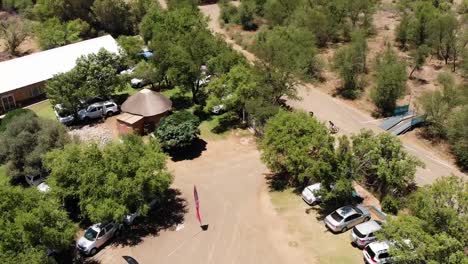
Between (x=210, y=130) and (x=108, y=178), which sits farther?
(x=210, y=130)

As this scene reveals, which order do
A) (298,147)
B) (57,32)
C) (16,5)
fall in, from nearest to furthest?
(298,147)
(57,32)
(16,5)

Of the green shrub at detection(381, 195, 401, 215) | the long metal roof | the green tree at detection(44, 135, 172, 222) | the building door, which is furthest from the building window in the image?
the green shrub at detection(381, 195, 401, 215)

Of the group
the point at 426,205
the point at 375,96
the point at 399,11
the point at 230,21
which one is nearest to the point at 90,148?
the point at 426,205

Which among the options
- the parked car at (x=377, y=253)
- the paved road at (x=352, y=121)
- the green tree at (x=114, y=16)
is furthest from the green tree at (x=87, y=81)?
the parked car at (x=377, y=253)

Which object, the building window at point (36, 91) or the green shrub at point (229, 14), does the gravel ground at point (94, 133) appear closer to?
the building window at point (36, 91)

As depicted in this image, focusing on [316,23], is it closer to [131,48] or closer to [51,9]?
[131,48]

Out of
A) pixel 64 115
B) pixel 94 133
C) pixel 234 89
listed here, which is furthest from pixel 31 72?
pixel 234 89

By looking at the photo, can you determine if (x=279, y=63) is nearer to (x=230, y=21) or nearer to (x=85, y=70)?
(x=85, y=70)
